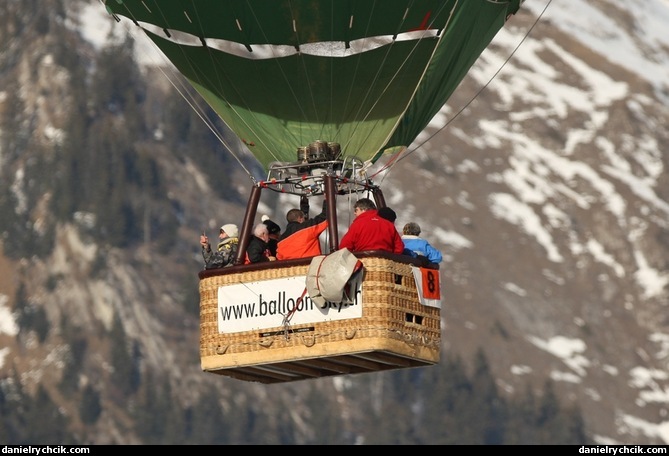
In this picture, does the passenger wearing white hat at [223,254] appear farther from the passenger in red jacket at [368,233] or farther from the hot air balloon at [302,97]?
the passenger in red jacket at [368,233]

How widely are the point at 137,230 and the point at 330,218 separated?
15649 centimetres

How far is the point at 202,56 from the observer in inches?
1077

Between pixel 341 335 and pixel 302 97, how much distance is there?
4882mm

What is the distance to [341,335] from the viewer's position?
23219 mm

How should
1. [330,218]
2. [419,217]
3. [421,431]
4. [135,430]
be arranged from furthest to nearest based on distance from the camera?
[419,217], [421,431], [135,430], [330,218]

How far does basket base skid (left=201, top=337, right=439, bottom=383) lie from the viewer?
2308cm

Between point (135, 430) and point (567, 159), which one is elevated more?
point (567, 159)

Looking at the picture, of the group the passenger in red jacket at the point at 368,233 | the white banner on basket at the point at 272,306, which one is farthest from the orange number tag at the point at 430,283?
the white banner on basket at the point at 272,306

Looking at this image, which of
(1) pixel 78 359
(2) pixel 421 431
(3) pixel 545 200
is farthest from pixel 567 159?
(1) pixel 78 359

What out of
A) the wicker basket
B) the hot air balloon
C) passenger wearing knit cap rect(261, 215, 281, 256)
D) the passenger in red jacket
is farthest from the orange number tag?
passenger wearing knit cap rect(261, 215, 281, 256)

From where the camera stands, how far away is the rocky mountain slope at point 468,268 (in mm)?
162500

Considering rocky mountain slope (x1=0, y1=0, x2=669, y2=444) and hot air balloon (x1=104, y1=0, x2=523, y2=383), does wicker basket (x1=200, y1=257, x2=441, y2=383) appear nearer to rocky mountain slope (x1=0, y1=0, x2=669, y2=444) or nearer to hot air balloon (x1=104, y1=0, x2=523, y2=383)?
hot air balloon (x1=104, y1=0, x2=523, y2=383)

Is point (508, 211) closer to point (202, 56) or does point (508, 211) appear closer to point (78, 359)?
point (78, 359)

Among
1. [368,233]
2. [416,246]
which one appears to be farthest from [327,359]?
[416,246]
